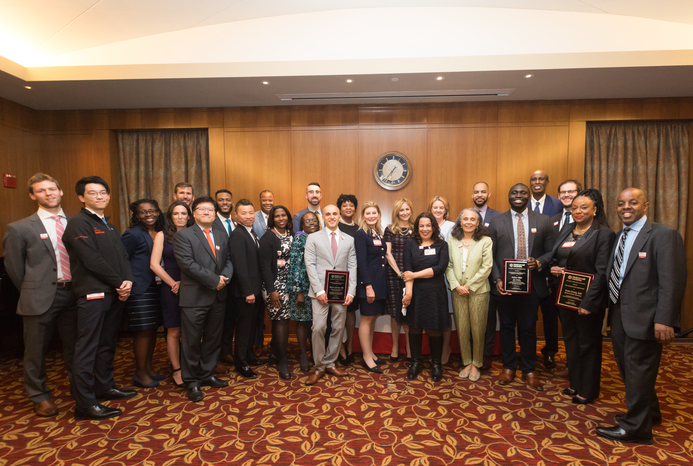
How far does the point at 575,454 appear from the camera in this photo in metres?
2.33

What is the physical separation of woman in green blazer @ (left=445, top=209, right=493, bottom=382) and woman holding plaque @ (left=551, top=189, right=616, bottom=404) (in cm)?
63

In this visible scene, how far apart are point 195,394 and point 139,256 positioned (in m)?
1.41

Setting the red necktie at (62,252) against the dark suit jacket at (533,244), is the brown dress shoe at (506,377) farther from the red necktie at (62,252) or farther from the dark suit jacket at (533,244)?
the red necktie at (62,252)

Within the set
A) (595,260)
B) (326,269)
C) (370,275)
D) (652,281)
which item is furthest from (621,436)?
(326,269)

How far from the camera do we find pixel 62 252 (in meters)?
2.82

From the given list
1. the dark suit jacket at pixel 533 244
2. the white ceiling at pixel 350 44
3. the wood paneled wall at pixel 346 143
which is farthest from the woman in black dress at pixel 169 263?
the dark suit jacket at pixel 533 244

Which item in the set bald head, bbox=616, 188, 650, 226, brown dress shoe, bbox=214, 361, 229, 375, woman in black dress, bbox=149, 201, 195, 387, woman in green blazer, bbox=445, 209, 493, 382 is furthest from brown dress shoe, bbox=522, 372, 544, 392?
woman in black dress, bbox=149, 201, 195, 387

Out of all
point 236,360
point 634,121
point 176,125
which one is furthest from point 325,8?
point 634,121

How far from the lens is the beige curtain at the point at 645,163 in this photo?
526 cm

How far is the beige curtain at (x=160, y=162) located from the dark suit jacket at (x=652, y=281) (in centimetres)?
595

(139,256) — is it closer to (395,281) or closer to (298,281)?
(298,281)

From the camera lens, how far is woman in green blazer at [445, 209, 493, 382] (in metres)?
3.33

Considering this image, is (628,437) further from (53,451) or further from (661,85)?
(661,85)

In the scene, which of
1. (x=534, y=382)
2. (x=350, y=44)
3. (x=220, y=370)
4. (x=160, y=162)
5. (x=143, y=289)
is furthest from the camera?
(x=160, y=162)
